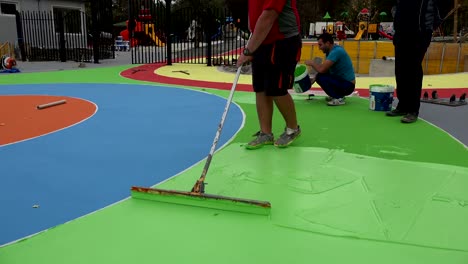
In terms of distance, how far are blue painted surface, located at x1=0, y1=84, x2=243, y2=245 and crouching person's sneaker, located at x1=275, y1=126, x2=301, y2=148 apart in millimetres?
726

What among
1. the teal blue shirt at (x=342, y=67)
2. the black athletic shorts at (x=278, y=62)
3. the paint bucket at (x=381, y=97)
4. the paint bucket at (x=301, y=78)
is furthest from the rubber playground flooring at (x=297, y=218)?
the teal blue shirt at (x=342, y=67)

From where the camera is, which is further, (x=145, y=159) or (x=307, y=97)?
(x=307, y=97)

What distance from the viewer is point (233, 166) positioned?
12.0 ft

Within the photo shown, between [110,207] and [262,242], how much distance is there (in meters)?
1.10

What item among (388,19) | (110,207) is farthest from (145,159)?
(388,19)

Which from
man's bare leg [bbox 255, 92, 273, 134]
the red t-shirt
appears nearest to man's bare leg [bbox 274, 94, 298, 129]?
man's bare leg [bbox 255, 92, 273, 134]

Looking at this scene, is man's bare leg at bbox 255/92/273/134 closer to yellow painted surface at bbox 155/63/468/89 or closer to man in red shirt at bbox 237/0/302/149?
man in red shirt at bbox 237/0/302/149

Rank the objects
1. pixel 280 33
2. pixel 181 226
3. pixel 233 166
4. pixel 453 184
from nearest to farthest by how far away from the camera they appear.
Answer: pixel 181 226 < pixel 453 184 < pixel 233 166 < pixel 280 33

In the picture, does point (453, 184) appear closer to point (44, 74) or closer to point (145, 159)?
point (145, 159)

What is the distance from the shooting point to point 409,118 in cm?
544

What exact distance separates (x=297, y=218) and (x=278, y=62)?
1.73 metres

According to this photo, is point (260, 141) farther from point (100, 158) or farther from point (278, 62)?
point (100, 158)

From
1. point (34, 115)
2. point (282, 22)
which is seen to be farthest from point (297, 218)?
point (34, 115)

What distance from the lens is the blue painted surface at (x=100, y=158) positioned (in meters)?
2.96
